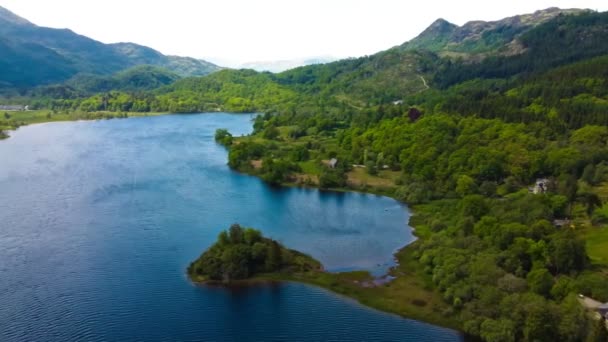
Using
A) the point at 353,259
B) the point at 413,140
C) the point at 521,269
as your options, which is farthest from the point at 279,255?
the point at 413,140

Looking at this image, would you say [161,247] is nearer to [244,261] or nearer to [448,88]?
[244,261]

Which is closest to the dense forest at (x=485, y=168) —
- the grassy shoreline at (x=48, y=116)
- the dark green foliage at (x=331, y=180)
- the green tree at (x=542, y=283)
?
the green tree at (x=542, y=283)

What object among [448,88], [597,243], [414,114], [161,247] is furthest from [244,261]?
[448,88]

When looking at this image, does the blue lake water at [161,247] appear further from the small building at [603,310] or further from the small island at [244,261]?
the small building at [603,310]

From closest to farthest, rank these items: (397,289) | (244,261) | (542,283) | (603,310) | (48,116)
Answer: (603,310)
(542,283)
(397,289)
(244,261)
(48,116)

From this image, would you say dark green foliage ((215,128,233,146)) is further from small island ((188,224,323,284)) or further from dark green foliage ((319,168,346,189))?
small island ((188,224,323,284))

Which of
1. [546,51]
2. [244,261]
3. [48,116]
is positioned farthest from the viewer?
[48,116]
